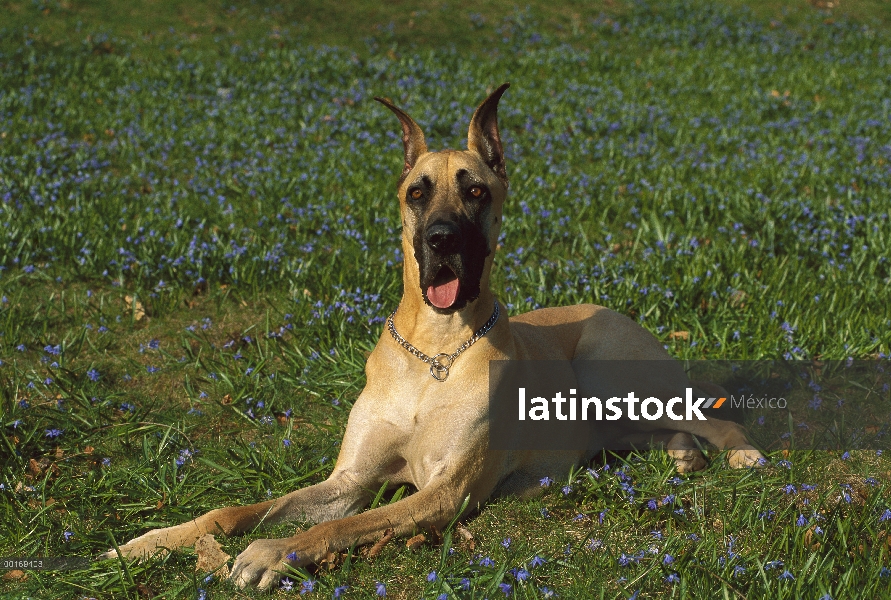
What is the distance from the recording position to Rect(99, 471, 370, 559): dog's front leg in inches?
144

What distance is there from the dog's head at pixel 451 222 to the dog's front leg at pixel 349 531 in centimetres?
84

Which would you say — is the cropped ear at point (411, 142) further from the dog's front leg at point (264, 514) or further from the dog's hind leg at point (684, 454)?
the dog's hind leg at point (684, 454)

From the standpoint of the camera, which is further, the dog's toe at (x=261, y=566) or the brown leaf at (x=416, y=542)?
the brown leaf at (x=416, y=542)

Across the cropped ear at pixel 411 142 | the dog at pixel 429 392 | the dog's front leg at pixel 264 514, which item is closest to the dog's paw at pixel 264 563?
the dog at pixel 429 392

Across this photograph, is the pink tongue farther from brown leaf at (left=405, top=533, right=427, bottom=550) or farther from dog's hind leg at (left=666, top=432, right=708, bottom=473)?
dog's hind leg at (left=666, top=432, right=708, bottom=473)

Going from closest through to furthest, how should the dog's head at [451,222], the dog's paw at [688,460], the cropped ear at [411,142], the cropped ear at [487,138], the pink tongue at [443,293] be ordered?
the dog's head at [451,222]
the pink tongue at [443,293]
the cropped ear at [487,138]
the cropped ear at [411,142]
the dog's paw at [688,460]

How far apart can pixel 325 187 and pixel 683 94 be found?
6.24 meters

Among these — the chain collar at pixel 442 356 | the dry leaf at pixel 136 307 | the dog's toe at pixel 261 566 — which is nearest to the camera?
the dog's toe at pixel 261 566

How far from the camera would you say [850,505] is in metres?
3.97

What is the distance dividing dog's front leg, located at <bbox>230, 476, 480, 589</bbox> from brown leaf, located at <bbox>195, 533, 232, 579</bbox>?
18cm

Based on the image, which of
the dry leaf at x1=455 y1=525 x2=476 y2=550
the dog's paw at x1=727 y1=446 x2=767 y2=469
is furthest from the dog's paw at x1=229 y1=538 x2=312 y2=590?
the dog's paw at x1=727 y1=446 x2=767 y2=469

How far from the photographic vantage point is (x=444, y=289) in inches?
151

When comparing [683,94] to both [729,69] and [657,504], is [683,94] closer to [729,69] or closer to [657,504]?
[729,69]

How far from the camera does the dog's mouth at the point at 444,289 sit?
3.82 m
